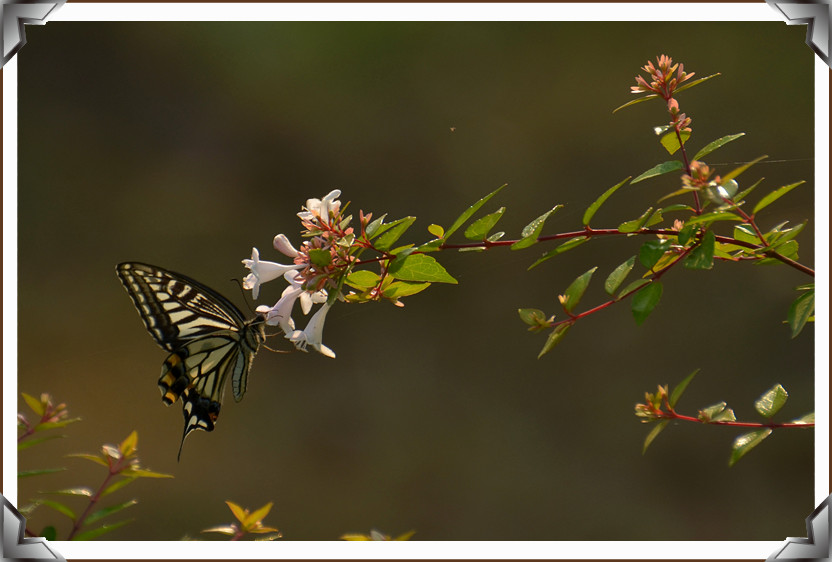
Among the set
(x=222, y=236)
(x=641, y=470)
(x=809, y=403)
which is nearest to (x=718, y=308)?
(x=809, y=403)

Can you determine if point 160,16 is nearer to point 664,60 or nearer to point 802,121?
point 664,60

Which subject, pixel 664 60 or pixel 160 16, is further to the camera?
pixel 160 16

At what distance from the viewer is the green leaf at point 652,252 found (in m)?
0.81

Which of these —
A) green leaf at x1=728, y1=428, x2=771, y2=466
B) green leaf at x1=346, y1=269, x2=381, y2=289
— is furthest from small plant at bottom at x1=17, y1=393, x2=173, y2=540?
green leaf at x1=728, y1=428, x2=771, y2=466

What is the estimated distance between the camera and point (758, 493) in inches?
141

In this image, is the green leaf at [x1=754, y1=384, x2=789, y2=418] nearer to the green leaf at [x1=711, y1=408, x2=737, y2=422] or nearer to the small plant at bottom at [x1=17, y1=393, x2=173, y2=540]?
the green leaf at [x1=711, y1=408, x2=737, y2=422]

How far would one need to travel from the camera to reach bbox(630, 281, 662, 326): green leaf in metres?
0.83

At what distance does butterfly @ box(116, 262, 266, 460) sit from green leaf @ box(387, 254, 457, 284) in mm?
543

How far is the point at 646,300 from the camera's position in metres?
0.85

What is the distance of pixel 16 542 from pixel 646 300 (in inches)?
35.5

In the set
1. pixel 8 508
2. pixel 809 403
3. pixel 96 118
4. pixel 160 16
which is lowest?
pixel 809 403

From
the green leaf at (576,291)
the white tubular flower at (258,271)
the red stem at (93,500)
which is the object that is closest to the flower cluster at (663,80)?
the green leaf at (576,291)

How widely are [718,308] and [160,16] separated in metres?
3.30

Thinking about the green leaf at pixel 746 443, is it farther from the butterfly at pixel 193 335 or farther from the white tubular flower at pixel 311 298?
the butterfly at pixel 193 335
